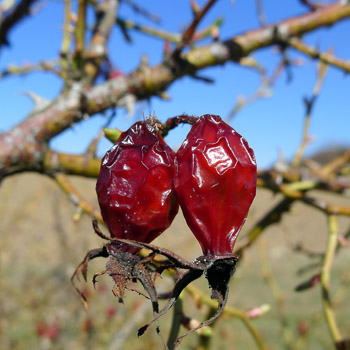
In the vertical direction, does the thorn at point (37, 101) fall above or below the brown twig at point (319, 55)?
above

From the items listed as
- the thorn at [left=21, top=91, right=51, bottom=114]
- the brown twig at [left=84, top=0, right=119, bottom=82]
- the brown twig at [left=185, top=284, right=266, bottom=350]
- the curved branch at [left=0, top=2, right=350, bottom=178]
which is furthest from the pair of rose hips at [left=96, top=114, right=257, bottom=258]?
the brown twig at [left=84, top=0, right=119, bottom=82]

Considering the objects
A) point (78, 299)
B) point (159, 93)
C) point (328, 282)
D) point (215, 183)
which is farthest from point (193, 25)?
point (78, 299)

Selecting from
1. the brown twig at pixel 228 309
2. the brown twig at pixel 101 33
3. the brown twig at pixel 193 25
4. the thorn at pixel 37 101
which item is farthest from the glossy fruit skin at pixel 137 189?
the brown twig at pixel 101 33

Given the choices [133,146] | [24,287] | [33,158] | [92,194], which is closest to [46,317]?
[24,287]

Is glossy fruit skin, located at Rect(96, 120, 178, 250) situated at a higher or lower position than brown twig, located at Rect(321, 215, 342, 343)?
higher

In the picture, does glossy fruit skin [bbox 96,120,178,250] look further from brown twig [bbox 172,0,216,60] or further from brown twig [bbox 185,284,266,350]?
brown twig [bbox 172,0,216,60]

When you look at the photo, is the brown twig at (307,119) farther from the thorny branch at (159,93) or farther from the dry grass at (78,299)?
the dry grass at (78,299)

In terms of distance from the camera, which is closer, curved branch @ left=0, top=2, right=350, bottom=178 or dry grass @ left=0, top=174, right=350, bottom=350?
curved branch @ left=0, top=2, right=350, bottom=178
